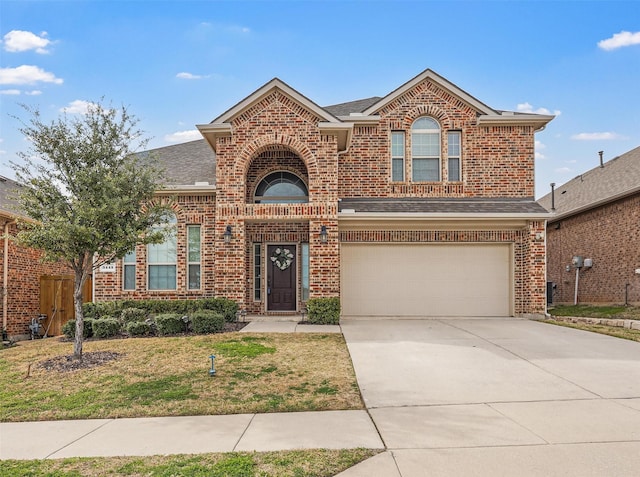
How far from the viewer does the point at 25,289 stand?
13125mm

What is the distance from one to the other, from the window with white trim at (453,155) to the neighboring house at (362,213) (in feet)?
0.14

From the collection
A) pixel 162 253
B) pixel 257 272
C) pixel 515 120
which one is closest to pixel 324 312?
pixel 257 272

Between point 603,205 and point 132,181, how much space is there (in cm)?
1678

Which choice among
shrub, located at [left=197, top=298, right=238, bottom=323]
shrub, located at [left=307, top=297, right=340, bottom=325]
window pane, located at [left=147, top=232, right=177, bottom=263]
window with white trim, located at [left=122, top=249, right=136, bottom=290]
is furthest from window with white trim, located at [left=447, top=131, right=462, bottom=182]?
window with white trim, located at [left=122, top=249, right=136, bottom=290]

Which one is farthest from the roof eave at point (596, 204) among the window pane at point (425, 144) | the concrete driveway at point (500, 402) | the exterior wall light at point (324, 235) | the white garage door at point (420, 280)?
the exterior wall light at point (324, 235)

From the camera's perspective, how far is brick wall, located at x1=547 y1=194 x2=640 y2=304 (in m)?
15.6

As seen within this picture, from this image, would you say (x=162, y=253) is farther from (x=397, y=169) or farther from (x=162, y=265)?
(x=397, y=169)

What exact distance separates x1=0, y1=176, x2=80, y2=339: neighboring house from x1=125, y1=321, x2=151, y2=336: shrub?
12.4 feet

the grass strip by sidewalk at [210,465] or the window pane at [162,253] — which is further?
the window pane at [162,253]

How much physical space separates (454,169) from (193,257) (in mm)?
8666

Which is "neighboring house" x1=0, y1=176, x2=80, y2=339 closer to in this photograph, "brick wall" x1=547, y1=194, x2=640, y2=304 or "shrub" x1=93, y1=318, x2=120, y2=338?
"shrub" x1=93, y1=318, x2=120, y2=338

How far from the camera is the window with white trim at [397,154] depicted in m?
14.5

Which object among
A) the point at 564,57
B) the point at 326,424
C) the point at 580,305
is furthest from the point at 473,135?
the point at 326,424

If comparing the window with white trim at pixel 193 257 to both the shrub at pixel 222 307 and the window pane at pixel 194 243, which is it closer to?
the window pane at pixel 194 243
